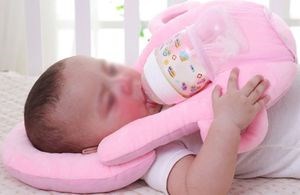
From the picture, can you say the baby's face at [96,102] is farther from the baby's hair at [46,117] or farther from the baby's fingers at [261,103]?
the baby's fingers at [261,103]

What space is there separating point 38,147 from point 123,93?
0.17 m

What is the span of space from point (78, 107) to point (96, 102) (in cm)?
3

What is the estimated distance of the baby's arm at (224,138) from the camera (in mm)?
807

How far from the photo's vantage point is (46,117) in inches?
35.7

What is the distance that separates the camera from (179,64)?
87 cm

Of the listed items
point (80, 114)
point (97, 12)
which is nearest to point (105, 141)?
point (80, 114)

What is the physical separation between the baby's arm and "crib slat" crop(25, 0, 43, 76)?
83 cm

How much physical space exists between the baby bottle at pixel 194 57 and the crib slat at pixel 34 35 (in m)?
0.71

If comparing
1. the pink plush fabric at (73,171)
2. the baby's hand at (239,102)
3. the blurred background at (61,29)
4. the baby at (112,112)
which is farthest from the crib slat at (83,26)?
the baby's hand at (239,102)

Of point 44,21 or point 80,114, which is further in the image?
point 44,21

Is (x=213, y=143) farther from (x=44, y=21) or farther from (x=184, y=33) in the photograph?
(x=44, y=21)

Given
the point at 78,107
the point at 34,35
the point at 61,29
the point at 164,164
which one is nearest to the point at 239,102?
the point at 164,164

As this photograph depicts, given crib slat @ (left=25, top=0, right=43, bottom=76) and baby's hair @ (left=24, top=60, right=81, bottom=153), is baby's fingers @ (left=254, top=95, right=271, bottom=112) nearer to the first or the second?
baby's hair @ (left=24, top=60, right=81, bottom=153)

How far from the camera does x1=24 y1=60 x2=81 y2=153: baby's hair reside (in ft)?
2.98
